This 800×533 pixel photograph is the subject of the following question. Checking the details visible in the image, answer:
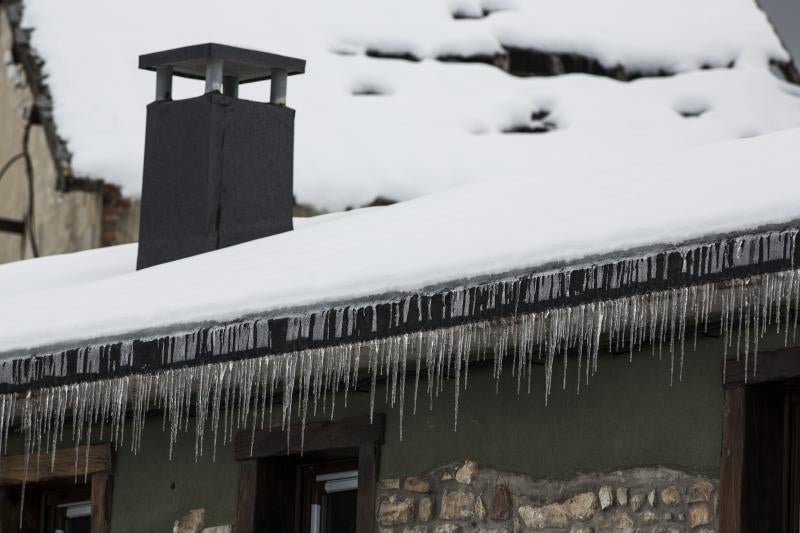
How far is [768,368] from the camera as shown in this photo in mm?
7348

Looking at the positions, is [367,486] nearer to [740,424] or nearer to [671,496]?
[671,496]

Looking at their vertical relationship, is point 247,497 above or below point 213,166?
below

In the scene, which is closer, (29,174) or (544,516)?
(544,516)

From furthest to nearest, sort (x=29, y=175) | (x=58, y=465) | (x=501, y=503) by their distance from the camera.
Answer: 1. (x=29, y=175)
2. (x=58, y=465)
3. (x=501, y=503)

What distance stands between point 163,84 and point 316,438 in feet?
10.8

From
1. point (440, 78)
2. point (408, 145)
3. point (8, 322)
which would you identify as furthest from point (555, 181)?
point (440, 78)

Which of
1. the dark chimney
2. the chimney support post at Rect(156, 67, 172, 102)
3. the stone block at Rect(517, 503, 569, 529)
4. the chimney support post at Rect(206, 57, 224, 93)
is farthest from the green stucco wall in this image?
the chimney support post at Rect(156, 67, 172, 102)

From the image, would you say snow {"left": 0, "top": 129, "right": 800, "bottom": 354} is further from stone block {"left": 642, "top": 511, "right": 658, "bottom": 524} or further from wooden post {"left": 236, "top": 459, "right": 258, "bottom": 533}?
stone block {"left": 642, "top": 511, "right": 658, "bottom": 524}

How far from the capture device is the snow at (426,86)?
1789 centimetres

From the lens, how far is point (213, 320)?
8.11m

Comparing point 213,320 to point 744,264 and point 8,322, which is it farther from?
point 744,264

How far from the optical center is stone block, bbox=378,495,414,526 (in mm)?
8523

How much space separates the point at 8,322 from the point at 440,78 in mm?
10770

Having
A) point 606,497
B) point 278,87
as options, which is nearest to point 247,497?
point 606,497
